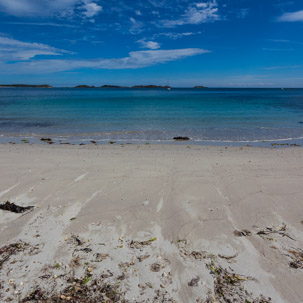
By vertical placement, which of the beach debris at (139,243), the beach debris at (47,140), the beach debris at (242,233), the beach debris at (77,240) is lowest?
the beach debris at (47,140)

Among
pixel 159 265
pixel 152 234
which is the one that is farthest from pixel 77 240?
pixel 159 265

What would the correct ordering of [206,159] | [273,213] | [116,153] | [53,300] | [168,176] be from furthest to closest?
[116,153] → [206,159] → [168,176] → [273,213] → [53,300]

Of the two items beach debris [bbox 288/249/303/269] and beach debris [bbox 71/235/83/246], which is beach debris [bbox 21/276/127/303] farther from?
beach debris [bbox 288/249/303/269]

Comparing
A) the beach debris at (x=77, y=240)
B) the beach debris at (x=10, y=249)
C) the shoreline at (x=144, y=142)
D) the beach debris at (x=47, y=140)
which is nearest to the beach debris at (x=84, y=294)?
the beach debris at (x=77, y=240)

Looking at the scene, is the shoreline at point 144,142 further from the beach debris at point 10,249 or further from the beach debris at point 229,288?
the beach debris at point 229,288

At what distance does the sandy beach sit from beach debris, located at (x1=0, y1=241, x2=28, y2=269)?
17 millimetres

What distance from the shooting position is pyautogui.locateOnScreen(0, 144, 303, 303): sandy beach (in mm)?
3299

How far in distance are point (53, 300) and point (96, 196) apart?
123 inches

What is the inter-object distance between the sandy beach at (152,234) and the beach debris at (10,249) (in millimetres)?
17

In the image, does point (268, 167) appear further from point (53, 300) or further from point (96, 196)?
point (53, 300)

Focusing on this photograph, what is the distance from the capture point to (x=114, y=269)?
3.63 meters

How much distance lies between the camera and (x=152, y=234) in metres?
4.54

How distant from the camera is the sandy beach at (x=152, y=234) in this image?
3.30 meters

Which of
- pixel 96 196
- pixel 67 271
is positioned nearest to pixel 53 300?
pixel 67 271
